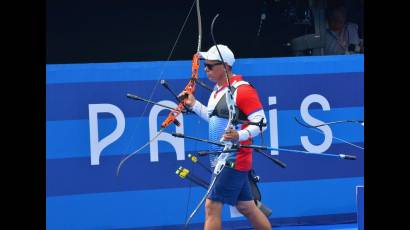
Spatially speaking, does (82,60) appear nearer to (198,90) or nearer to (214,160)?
(198,90)

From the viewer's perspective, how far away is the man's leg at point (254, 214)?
8.16 m

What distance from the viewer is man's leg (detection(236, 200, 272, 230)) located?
26.8 ft

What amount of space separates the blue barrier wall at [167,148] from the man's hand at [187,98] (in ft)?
2.09

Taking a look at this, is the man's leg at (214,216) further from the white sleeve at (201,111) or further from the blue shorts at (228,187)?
the white sleeve at (201,111)

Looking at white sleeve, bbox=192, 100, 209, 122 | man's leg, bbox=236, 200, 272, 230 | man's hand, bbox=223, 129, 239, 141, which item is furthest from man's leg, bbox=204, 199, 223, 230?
white sleeve, bbox=192, 100, 209, 122

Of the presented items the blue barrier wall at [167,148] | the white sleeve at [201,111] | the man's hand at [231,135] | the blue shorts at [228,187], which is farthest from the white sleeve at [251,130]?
the blue barrier wall at [167,148]

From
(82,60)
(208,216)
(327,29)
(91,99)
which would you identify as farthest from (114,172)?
(327,29)

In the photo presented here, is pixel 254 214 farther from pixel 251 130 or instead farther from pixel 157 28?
pixel 157 28

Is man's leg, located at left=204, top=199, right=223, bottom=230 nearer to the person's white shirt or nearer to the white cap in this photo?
the white cap

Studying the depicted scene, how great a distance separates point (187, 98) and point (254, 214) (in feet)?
3.62

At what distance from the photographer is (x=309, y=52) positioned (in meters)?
10.7

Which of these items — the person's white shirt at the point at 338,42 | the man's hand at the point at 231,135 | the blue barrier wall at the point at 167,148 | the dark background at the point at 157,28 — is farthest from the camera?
the dark background at the point at 157,28

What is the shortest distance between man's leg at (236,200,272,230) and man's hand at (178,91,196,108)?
36.0 inches

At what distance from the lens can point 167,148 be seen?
9102 mm
